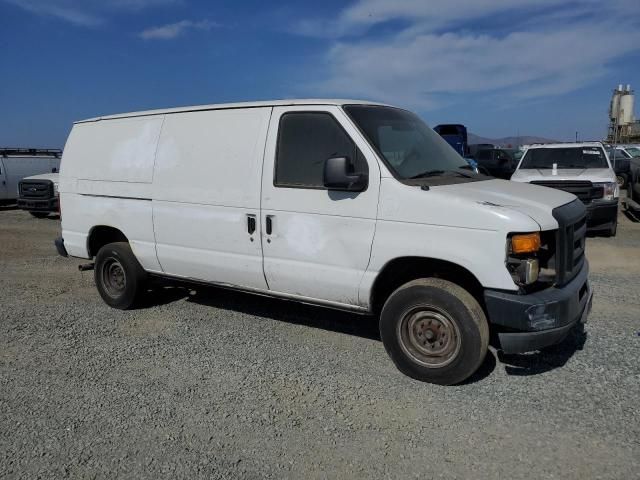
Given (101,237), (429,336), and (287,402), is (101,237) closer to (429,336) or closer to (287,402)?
(287,402)

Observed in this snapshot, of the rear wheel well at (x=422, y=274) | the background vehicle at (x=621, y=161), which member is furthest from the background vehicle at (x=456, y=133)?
the rear wheel well at (x=422, y=274)

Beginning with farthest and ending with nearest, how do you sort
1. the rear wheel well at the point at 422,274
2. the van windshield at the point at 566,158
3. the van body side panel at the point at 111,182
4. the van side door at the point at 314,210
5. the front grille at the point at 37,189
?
the front grille at the point at 37,189 → the van windshield at the point at 566,158 → the van body side panel at the point at 111,182 → the van side door at the point at 314,210 → the rear wheel well at the point at 422,274

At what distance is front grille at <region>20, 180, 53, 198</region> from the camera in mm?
14952

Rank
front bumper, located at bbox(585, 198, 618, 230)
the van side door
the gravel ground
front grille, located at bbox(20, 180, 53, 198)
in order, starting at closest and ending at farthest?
the gravel ground < the van side door < front bumper, located at bbox(585, 198, 618, 230) < front grille, located at bbox(20, 180, 53, 198)

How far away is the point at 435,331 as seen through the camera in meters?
4.06

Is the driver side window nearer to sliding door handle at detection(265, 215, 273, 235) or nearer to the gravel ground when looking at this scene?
sliding door handle at detection(265, 215, 273, 235)

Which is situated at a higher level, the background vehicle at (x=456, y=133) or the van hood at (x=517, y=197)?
the background vehicle at (x=456, y=133)

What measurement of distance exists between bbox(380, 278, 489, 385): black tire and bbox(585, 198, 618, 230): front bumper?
762cm

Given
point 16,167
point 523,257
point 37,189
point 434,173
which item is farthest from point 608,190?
point 16,167

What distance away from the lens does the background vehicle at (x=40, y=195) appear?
14891 millimetres

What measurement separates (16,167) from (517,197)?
17387 millimetres

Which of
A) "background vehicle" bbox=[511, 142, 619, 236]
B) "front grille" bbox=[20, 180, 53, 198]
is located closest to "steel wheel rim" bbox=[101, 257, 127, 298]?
"background vehicle" bbox=[511, 142, 619, 236]

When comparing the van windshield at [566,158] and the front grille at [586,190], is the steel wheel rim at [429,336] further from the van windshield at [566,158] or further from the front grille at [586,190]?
the van windshield at [566,158]

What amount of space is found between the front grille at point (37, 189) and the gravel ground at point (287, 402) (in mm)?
10082
